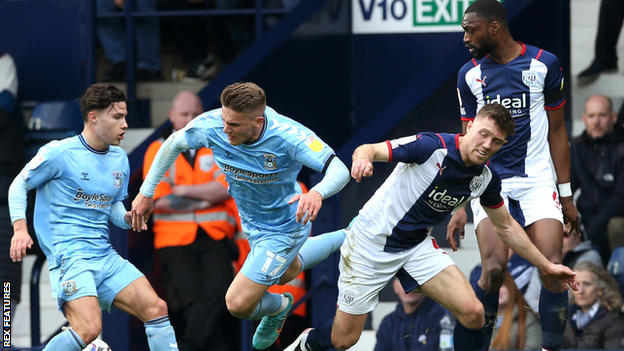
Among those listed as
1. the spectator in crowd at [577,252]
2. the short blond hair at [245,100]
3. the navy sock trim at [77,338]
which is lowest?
the navy sock trim at [77,338]

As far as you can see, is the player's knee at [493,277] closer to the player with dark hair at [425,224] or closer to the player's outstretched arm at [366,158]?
the player with dark hair at [425,224]

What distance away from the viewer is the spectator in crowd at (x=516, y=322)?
6.51 meters

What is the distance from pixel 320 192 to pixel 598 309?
9.05 ft

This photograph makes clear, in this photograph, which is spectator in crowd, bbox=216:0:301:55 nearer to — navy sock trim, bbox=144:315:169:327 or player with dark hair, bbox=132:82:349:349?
player with dark hair, bbox=132:82:349:349

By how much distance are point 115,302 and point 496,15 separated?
2.97 meters

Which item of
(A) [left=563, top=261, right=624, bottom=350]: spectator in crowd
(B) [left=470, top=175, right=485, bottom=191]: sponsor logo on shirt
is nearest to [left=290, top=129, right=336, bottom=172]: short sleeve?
(B) [left=470, top=175, right=485, bottom=191]: sponsor logo on shirt

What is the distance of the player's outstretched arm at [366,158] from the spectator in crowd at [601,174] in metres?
2.63

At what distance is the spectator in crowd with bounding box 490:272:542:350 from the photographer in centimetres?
651

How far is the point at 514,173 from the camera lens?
18.1 feet

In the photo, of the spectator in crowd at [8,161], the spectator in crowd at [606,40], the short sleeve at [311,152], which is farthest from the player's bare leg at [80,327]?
the spectator in crowd at [606,40]

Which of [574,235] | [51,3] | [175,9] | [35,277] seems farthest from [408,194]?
[51,3]

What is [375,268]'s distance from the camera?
17.6ft

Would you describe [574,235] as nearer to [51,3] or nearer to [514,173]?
[514,173]

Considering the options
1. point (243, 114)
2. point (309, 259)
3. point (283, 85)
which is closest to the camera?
point (243, 114)
